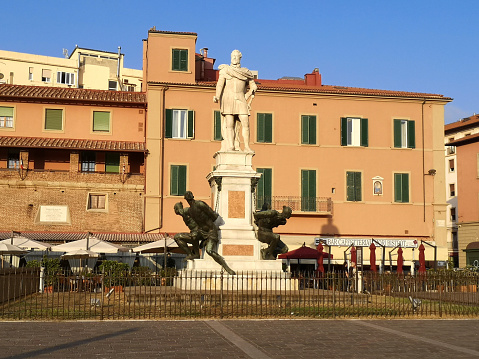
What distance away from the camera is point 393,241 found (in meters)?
34.9

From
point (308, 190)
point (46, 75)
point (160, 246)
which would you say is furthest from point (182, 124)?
point (46, 75)

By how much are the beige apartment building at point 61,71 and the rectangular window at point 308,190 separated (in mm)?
32249

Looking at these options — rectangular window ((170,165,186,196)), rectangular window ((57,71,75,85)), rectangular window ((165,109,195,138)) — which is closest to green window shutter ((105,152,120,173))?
rectangular window ((170,165,186,196))

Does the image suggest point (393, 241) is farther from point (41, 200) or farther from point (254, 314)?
point (254, 314)

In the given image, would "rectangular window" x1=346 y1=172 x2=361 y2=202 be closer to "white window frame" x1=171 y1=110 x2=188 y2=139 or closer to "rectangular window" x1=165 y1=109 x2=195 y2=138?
"rectangular window" x1=165 y1=109 x2=195 y2=138

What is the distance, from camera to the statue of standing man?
65.5 feet

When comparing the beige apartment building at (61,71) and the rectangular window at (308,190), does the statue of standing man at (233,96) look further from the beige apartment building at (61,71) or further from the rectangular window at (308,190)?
the beige apartment building at (61,71)

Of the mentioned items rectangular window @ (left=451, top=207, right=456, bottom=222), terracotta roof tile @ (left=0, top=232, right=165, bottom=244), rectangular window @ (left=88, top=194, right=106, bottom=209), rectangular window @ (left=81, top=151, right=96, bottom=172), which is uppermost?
rectangular window @ (left=81, top=151, right=96, bottom=172)

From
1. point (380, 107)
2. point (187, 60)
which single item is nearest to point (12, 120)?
point (187, 60)

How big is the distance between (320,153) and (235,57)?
1904 centimetres

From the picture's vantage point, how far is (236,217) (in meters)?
Answer: 18.9

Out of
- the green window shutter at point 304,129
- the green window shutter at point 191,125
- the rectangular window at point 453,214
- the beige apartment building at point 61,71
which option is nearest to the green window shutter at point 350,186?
the green window shutter at point 304,129

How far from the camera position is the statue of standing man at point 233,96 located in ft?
65.5

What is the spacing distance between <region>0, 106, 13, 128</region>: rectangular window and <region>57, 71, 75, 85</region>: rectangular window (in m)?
29.2
